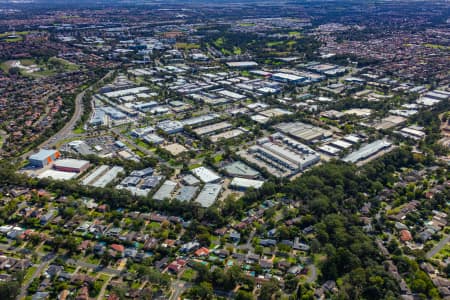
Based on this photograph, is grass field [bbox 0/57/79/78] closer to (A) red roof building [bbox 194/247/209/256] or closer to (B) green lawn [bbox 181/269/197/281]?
(A) red roof building [bbox 194/247/209/256]

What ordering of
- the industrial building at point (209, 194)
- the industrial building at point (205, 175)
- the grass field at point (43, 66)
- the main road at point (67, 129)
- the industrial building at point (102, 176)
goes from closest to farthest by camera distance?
the industrial building at point (209, 194) < the industrial building at point (102, 176) < the industrial building at point (205, 175) < the main road at point (67, 129) < the grass field at point (43, 66)

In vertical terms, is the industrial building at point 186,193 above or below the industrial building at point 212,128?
below

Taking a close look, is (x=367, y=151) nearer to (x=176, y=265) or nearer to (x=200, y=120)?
(x=200, y=120)

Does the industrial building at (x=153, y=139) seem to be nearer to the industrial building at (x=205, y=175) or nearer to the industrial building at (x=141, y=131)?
the industrial building at (x=141, y=131)

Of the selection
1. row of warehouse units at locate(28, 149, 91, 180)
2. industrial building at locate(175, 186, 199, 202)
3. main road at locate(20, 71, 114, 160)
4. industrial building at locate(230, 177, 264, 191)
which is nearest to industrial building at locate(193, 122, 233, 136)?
industrial building at locate(230, 177, 264, 191)

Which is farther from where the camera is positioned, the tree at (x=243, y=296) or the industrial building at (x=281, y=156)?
the industrial building at (x=281, y=156)

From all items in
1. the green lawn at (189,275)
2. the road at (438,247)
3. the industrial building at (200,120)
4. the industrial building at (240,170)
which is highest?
the industrial building at (200,120)

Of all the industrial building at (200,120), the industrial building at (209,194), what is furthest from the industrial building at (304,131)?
the industrial building at (209,194)
